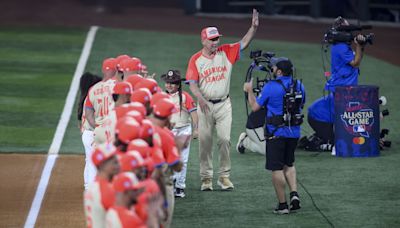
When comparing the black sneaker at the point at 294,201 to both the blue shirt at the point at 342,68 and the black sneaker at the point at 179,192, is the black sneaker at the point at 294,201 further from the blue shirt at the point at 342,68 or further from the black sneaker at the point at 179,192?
the blue shirt at the point at 342,68

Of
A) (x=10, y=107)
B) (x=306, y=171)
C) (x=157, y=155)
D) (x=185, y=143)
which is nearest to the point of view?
(x=157, y=155)

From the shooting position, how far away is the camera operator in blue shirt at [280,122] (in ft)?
42.4

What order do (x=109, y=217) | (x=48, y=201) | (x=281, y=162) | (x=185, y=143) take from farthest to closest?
(x=48, y=201), (x=281, y=162), (x=185, y=143), (x=109, y=217)

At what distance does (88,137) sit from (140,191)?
524 cm

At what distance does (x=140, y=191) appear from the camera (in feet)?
27.1

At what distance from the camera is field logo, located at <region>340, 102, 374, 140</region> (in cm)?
1642

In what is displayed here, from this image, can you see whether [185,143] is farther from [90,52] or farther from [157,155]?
[90,52]

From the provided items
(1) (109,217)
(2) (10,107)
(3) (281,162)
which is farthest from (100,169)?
(2) (10,107)

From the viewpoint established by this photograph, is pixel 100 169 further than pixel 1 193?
No

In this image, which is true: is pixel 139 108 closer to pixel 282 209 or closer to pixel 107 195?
pixel 107 195

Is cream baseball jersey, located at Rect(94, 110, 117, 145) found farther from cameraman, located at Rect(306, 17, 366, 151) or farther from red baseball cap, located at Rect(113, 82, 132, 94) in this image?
cameraman, located at Rect(306, 17, 366, 151)

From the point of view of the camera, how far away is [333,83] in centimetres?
1708

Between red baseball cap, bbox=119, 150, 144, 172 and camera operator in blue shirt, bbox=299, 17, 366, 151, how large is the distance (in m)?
8.63

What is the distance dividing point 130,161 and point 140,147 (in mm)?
512
